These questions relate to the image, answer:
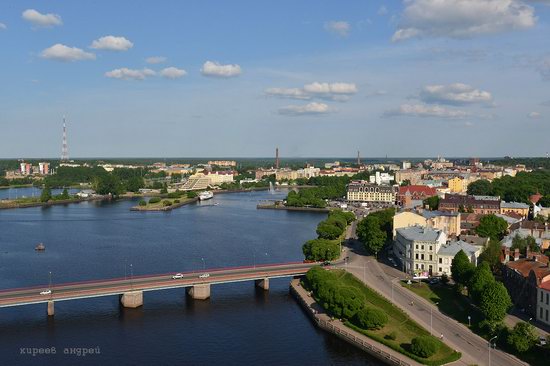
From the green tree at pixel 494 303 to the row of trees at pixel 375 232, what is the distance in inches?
963

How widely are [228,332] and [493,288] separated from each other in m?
20.7

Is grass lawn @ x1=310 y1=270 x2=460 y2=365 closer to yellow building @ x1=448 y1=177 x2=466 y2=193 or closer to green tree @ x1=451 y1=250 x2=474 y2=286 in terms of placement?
green tree @ x1=451 y1=250 x2=474 y2=286

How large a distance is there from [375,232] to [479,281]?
2251 cm

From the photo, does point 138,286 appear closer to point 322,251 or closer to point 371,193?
point 322,251

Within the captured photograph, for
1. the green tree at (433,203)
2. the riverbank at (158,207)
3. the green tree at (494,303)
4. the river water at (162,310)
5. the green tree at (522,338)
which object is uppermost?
the green tree at (433,203)

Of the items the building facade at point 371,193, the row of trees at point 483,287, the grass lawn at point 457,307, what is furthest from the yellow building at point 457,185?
the grass lawn at point 457,307

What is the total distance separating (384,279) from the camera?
55.8 metres

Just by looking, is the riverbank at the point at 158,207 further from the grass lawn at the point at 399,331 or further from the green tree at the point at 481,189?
the grass lawn at the point at 399,331

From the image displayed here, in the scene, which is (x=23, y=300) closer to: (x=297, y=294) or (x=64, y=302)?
(x=64, y=302)

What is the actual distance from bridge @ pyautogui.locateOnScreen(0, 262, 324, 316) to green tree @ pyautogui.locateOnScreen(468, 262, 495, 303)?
17724 millimetres

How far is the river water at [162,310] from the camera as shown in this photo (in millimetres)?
39875

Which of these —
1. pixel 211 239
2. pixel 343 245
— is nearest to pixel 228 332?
pixel 343 245

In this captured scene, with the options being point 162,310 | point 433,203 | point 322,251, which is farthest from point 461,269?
point 433,203

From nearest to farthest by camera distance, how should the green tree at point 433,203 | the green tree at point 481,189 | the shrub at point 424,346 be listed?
1. the shrub at point 424,346
2. the green tree at point 433,203
3. the green tree at point 481,189
